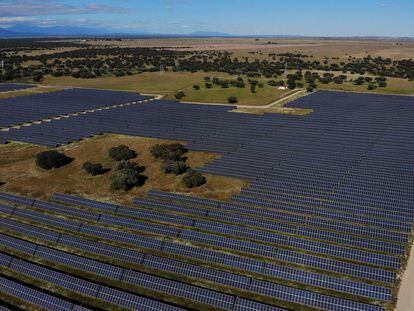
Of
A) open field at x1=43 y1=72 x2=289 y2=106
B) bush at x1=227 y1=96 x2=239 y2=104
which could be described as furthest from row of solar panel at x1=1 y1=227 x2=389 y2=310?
bush at x1=227 y1=96 x2=239 y2=104

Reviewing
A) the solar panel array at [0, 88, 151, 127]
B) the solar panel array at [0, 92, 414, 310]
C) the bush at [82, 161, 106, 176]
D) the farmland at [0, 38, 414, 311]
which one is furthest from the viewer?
the solar panel array at [0, 88, 151, 127]

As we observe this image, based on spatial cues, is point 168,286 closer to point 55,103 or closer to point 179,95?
point 55,103

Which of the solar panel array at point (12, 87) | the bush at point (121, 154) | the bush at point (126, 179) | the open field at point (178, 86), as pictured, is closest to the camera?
the bush at point (126, 179)

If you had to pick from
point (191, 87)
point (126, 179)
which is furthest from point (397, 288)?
point (191, 87)

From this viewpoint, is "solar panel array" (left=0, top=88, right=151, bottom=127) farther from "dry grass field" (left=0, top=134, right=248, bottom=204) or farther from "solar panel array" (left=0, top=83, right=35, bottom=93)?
"dry grass field" (left=0, top=134, right=248, bottom=204)

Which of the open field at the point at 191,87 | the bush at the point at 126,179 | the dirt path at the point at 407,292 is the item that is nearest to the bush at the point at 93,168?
the bush at the point at 126,179

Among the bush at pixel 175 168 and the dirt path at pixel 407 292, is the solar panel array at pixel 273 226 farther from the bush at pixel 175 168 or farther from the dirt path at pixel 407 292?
the bush at pixel 175 168
